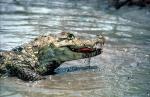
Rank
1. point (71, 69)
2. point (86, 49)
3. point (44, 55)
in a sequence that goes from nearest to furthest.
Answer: point (44, 55), point (86, 49), point (71, 69)

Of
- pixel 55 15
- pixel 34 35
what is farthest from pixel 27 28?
pixel 55 15

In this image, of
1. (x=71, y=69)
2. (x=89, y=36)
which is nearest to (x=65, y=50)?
(x=71, y=69)

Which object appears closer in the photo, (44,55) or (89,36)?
(44,55)

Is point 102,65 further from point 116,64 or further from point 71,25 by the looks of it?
point 71,25

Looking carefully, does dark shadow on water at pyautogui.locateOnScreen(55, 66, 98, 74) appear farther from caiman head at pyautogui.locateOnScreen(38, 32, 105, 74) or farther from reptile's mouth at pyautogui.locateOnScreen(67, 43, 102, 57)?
reptile's mouth at pyautogui.locateOnScreen(67, 43, 102, 57)

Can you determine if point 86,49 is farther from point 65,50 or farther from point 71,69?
point 71,69

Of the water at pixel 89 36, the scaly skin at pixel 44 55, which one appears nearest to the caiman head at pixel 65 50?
the scaly skin at pixel 44 55

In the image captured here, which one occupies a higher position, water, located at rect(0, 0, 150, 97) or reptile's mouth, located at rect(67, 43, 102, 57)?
reptile's mouth, located at rect(67, 43, 102, 57)

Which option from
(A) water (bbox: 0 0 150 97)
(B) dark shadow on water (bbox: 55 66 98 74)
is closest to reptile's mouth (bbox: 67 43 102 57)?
(A) water (bbox: 0 0 150 97)

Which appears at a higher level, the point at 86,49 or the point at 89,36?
the point at 86,49
